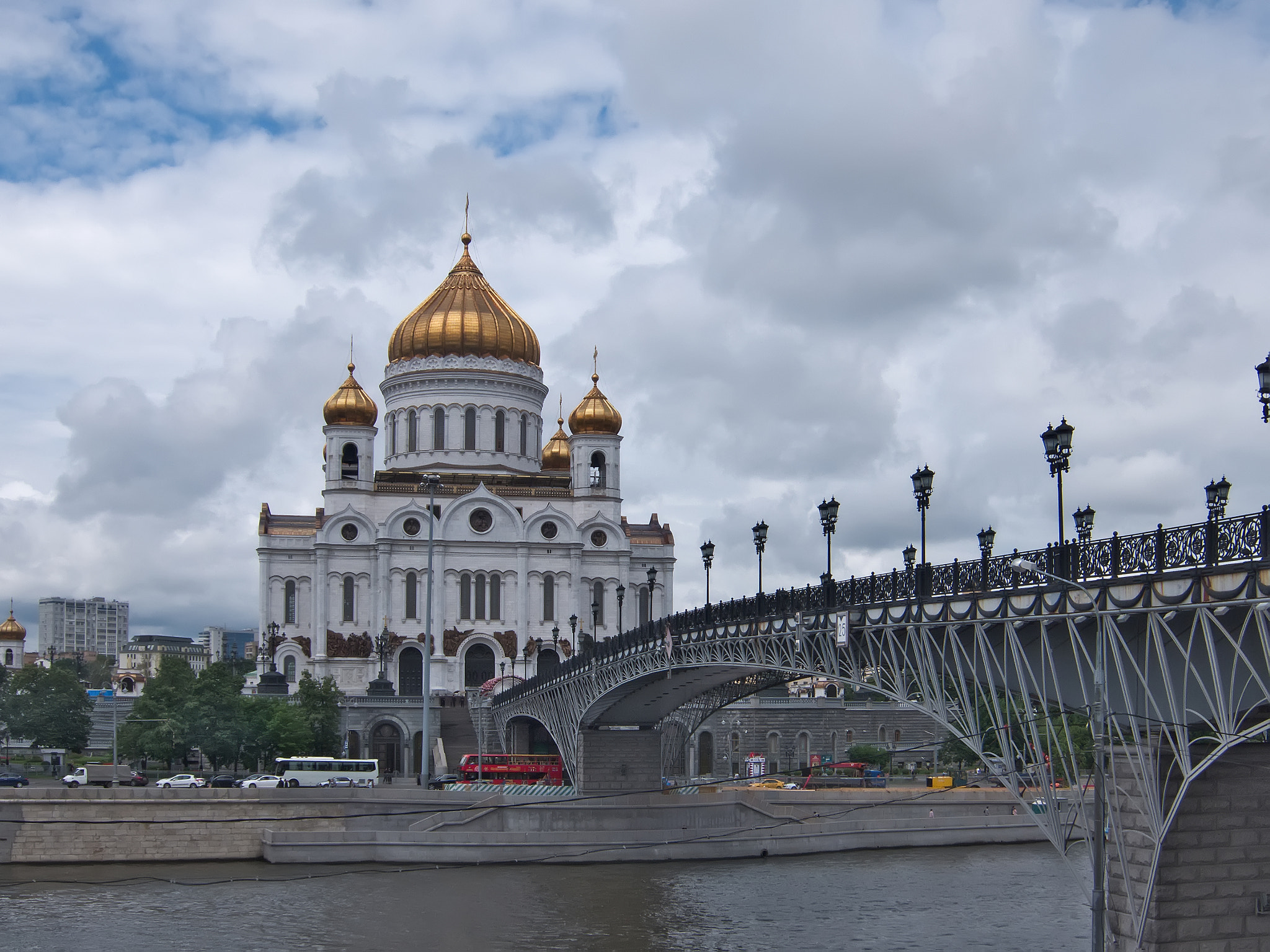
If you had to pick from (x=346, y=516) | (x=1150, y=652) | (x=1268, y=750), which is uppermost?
(x=346, y=516)

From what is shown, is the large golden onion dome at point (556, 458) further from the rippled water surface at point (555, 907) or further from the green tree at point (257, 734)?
the rippled water surface at point (555, 907)

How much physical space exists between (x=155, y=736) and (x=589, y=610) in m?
28.8

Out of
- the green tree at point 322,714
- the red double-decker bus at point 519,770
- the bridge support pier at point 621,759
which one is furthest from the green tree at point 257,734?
the bridge support pier at point 621,759

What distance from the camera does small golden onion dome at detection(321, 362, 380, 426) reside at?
3342 inches

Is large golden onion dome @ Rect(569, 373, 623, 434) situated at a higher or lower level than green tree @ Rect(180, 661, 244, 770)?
higher

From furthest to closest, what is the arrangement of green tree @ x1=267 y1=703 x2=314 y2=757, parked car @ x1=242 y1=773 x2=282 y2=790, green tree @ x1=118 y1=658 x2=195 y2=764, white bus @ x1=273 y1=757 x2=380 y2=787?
A: green tree @ x1=267 y1=703 x2=314 y2=757 → green tree @ x1=118 y1=658 x2=195 y2=764 → white bus @ x1=273 y1=757 x2=380 y2=787 → parked car @ x1=242 y1=773 x2=282 y2=790

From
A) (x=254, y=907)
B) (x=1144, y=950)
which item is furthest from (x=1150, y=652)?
(x=254, y=907)

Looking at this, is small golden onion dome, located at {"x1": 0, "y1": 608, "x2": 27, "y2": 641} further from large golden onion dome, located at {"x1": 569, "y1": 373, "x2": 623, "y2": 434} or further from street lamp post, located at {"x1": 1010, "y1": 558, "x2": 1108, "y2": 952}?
street lamp post, located at {"x1": 1010, "y1": 558, "x2": 1108, "y2": 952}

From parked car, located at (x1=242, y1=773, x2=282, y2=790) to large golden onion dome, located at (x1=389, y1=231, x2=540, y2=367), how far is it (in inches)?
1460

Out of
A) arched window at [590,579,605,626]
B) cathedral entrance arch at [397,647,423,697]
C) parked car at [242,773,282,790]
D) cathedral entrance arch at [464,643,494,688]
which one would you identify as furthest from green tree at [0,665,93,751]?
arched window at [590,579,605,626]

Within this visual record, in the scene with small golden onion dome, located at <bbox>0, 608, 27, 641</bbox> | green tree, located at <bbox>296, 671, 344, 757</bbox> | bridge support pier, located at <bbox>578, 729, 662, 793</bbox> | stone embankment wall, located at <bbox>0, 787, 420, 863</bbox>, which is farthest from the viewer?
small golden onion dome, located at <bbox>0, 608, 27, 641</bbox>

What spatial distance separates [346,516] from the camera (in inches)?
3273

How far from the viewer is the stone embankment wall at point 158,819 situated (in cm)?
4341

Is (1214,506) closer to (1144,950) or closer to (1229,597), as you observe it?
(1229,597)
